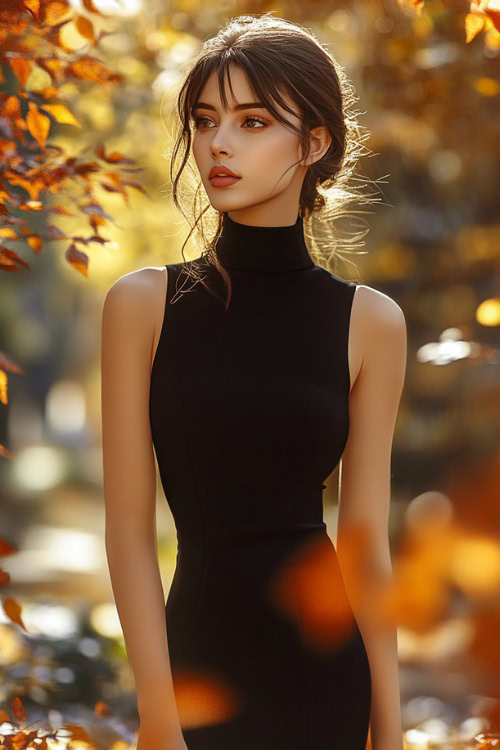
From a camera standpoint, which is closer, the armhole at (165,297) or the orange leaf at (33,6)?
the armhole at (165,297)

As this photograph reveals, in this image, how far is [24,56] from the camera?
267 centimetres

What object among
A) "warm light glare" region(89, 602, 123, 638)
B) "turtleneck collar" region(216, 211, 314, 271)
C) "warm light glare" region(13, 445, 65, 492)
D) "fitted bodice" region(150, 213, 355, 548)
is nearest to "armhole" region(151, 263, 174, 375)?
"fitted bodice" region(150, 213, 355, 548)

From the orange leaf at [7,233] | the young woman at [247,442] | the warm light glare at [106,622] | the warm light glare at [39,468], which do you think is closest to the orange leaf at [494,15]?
the young woman at [247,442]

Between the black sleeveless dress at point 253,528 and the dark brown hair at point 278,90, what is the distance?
0.44 feet

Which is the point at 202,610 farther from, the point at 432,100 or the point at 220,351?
the point at 432,100

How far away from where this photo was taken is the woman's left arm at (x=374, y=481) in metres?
2.13

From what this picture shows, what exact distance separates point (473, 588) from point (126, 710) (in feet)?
5.35

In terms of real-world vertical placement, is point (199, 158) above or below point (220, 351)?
above

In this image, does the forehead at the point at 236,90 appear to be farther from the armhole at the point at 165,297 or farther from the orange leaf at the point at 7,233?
the orange leaf at the point at 7,233

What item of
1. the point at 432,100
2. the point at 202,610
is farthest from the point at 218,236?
the point at 432,100

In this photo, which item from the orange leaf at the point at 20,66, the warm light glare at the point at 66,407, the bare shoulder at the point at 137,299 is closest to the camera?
the bare shoulder at the point at 137,299

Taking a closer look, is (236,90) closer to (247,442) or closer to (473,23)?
(247,442)

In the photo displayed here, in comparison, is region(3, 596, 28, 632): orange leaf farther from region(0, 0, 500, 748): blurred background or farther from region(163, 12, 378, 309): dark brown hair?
region(0, 0, 500, 748): blurred background

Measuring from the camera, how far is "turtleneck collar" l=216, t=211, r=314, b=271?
2.11m
